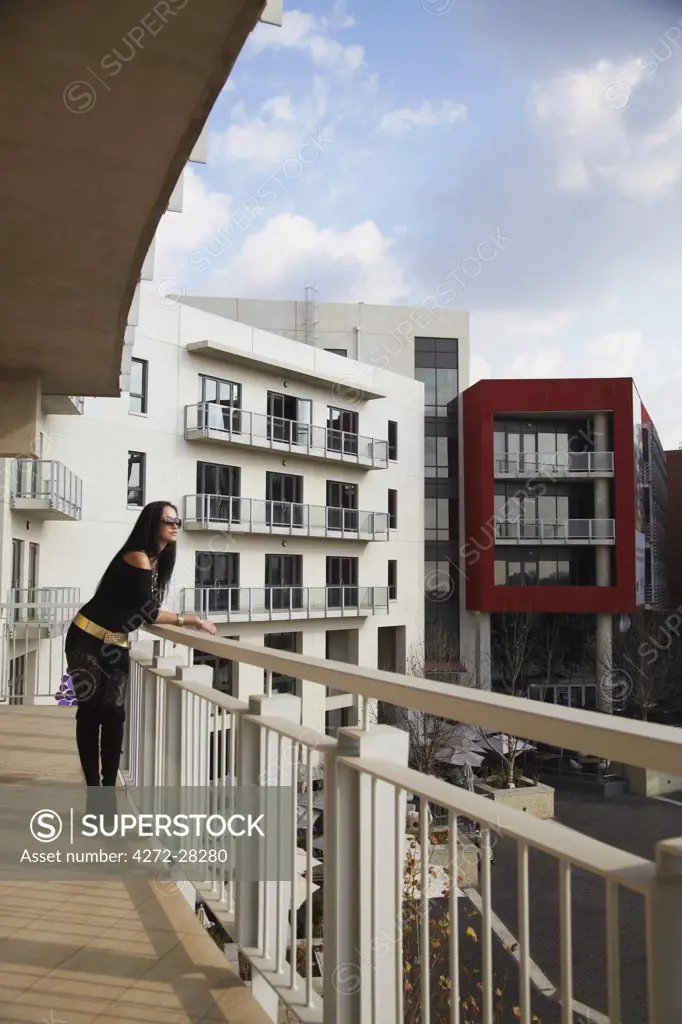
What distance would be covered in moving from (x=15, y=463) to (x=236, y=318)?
17.8 metres

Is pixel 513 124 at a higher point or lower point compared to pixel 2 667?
higher

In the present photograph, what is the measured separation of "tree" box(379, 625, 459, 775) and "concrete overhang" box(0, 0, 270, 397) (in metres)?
14.6

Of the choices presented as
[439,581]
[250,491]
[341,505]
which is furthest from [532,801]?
[439,581]

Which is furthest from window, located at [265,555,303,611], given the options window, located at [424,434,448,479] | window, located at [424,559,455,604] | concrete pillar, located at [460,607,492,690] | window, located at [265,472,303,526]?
window, located at [424,434,448,479]

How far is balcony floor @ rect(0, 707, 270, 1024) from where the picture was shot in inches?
88.2

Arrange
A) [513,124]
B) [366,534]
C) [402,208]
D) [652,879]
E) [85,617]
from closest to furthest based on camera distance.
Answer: [652,879], [85,617], [366,534], [513,124], [402,208]

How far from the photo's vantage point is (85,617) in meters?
3.80

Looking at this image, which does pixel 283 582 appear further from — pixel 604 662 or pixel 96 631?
pixel 96 631

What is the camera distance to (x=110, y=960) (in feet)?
8.39

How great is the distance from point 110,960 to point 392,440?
27.4m

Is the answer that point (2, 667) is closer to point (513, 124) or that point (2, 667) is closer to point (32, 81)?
point (32, 81)

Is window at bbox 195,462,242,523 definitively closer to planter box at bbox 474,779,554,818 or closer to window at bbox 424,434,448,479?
window at bbox 424,434,448,479

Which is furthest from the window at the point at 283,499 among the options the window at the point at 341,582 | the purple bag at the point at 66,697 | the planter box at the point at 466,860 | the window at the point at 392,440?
the planter box at the point at 466,860

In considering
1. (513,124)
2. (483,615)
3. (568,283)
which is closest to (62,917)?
(483,615)
